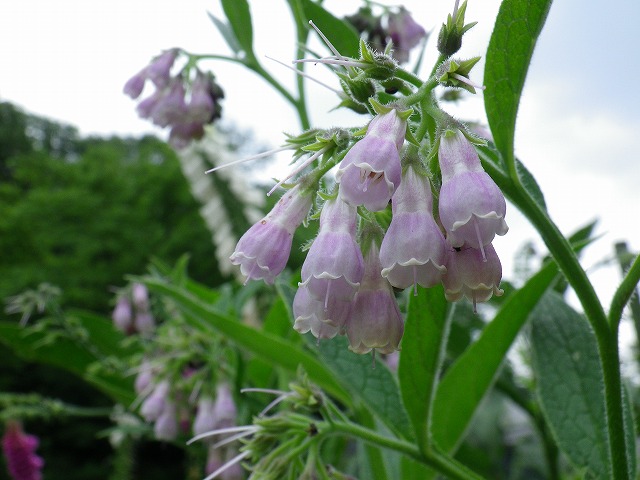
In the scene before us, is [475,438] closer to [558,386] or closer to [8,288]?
[558,386]

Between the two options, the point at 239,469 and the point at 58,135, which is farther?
the point at 58,135

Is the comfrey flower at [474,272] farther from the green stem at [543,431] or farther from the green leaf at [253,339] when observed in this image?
the green stem at [543,431]

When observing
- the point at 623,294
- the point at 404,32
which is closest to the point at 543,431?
the point at 404,32

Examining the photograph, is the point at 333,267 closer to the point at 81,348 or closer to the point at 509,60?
the point at 509,60

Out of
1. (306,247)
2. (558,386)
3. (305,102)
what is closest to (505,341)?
(558,386)

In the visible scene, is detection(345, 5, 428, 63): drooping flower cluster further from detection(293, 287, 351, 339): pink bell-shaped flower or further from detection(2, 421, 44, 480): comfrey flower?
detection(2, 421, 44, 480): comfrey flower

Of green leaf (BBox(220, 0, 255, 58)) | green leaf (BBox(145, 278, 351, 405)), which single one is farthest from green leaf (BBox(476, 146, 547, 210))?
green leaf (BBox(220, 0, 255, 58))
